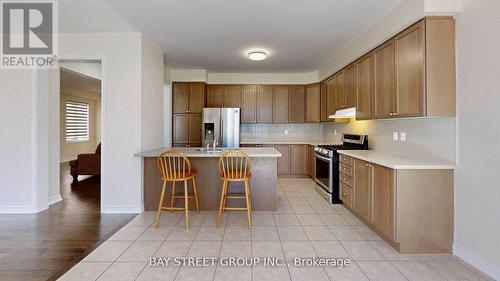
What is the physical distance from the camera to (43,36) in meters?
3.71

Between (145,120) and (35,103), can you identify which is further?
(145,120)

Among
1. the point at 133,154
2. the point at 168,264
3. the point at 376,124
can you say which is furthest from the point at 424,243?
the point at 133,154

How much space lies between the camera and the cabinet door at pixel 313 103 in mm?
6074

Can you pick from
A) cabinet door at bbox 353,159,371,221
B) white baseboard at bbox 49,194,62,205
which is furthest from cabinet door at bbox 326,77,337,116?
white baseboard at bbox 49,194,62,205

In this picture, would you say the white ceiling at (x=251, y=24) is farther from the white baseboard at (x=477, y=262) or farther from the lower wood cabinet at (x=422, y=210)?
the white baseboard at (x=477, y=262)

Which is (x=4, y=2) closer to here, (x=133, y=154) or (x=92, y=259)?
(x=133, y=154)

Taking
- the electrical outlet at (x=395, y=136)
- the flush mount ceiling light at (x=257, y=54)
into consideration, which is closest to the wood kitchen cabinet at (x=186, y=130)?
the flush mount ceiling light at (x=257, y=54)

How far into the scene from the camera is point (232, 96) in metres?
6.27

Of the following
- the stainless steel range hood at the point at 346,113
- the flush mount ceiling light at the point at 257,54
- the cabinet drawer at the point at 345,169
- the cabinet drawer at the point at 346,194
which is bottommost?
the cabinet drawer at the point at 346,194

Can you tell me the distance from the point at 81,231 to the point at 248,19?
3353mm

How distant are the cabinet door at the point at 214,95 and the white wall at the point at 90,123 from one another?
5.34m

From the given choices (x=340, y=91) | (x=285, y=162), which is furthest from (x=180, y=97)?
(x=340, y=91)

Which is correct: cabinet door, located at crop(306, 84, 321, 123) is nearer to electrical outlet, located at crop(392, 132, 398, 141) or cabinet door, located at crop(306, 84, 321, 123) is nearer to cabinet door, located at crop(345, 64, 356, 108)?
cabinet door, located at crop(345, 64, 356, 108)

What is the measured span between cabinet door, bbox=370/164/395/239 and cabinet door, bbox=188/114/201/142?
159 inches
